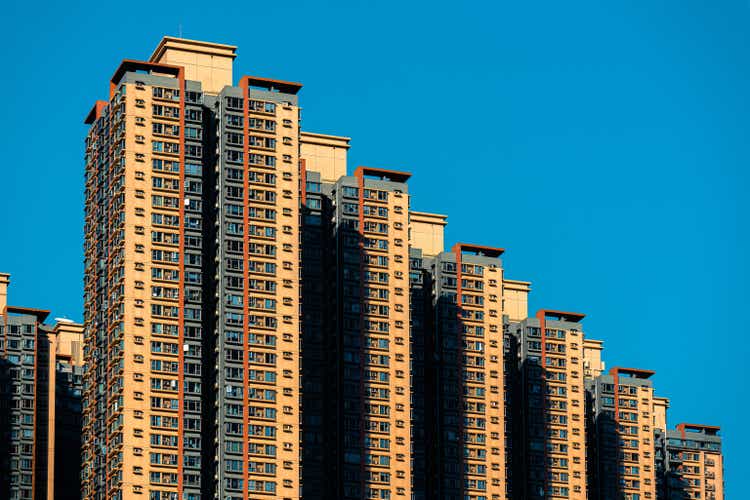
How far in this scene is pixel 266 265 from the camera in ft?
618

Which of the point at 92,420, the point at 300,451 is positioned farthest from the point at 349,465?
the point at 92,420

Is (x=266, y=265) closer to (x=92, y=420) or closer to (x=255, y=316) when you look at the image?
(x=255, y=316)

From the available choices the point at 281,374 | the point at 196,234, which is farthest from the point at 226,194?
the point at 281,374

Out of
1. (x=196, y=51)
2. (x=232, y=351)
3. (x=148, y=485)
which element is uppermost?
(x=196, y=51)

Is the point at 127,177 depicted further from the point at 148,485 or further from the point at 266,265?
the point at 148,485

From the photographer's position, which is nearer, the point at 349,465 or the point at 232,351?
the point at 232,351

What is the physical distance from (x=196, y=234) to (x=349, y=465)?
91.5 feet

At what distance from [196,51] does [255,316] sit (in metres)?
27.7

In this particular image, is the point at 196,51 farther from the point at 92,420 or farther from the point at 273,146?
the point at 92,420

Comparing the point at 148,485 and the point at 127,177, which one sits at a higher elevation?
the point at 127,177

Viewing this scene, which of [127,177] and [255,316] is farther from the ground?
[127,177]

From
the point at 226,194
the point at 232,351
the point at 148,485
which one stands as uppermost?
the point at 226,194

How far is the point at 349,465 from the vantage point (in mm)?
198000

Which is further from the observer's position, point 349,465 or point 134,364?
point 349,465
